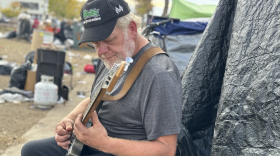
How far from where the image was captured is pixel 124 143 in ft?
5.27

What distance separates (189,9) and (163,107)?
542 cm

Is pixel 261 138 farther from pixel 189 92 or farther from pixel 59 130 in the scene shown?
pixel 59 130

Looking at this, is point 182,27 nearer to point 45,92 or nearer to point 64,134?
point 45,92

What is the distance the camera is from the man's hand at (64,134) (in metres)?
1.88

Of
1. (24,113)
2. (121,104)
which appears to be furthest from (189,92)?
(24,113)

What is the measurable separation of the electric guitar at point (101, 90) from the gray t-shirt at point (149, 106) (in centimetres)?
15

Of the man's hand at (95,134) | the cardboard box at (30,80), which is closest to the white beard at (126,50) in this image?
the man's hand at (95,134)

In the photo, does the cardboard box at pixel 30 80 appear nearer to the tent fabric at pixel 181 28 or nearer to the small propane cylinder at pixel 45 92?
the small propane cylinder at pixel 45 92

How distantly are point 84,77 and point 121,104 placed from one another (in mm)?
7201

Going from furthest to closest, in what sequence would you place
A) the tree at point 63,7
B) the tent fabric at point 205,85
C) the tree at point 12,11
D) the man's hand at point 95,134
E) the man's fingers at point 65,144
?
the tree at point 63,7 < the tree at point 12,11 < the tent fabric at point 205,85 < the man's fingers at point 65,144 < the man's hand at point 95,134

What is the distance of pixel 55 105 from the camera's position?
5.57m

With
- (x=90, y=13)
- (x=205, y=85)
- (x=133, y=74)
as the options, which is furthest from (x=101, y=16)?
(x=205, y=85)

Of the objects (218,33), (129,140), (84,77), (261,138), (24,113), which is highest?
(218,33)

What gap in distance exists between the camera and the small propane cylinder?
16.9ft
